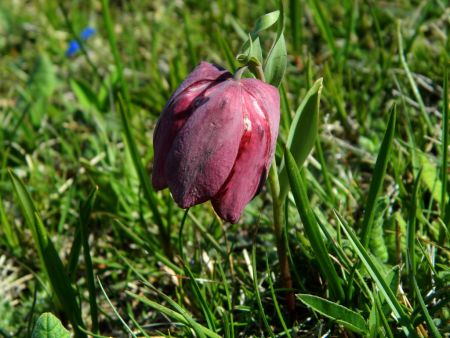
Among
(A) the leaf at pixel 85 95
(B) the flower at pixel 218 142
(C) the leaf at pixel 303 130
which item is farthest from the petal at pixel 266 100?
(A) the leaf at pixel 85 95

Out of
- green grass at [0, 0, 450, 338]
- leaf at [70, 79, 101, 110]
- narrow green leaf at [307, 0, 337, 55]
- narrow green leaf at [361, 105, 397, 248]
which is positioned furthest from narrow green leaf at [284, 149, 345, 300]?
leaf at [70, 79, 101, 110]

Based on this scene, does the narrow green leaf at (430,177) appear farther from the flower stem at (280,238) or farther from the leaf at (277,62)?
the leaf at (277,62)

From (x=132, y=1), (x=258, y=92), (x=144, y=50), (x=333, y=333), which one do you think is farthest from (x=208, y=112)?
(x=132, y=1)

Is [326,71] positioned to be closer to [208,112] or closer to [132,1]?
[208,112]

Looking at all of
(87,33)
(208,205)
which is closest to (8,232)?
(208,205)

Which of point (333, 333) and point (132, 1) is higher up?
point (132, 1)

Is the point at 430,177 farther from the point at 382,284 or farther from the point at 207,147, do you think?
the point at 207,147
